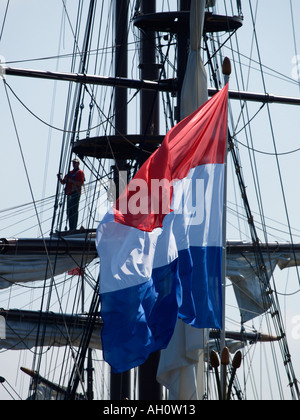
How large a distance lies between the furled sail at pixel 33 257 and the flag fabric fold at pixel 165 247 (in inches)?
427

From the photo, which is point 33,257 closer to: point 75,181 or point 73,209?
point 73,209

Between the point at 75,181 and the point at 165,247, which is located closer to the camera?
the point at 165,247

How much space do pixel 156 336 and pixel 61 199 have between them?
12.7m

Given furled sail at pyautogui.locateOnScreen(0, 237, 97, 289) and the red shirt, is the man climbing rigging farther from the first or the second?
furled sail at pyautogui.locateOnScreen(0, 237, 97, 289)

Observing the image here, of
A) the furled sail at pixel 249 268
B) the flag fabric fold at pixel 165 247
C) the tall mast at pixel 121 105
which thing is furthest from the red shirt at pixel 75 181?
the flag fabric fold at pixel 165 247

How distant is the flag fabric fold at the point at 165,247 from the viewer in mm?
9883

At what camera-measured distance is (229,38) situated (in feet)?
55.4

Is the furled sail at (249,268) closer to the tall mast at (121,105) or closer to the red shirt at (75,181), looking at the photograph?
the tall mast at (121,105)

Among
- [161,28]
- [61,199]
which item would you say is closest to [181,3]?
[161,28]

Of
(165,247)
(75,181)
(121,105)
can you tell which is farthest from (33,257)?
(165,247)

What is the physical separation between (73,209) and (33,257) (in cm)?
Answer: 142

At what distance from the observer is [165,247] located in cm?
1024

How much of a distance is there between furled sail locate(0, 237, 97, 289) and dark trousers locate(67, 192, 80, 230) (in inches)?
30.9
